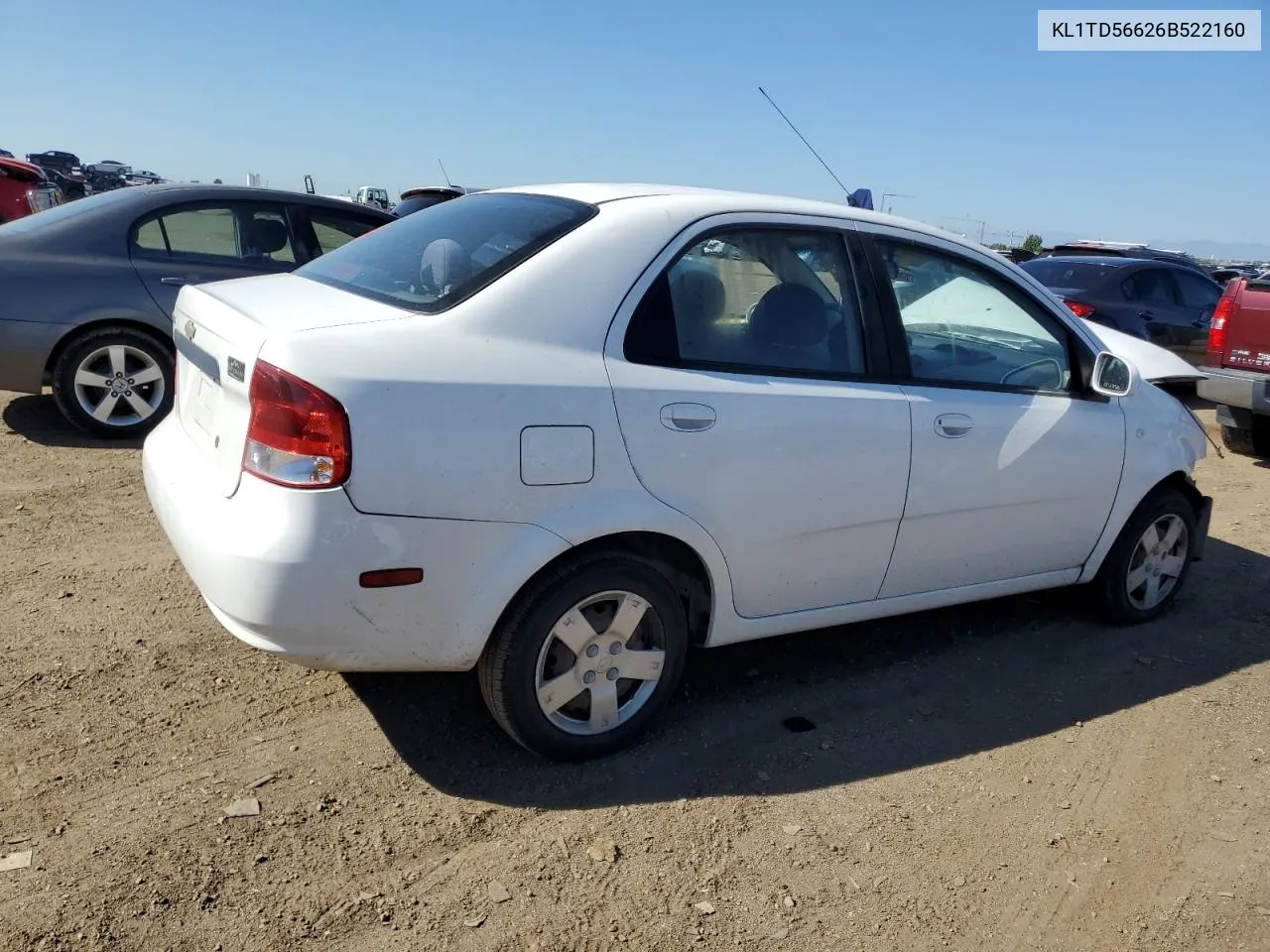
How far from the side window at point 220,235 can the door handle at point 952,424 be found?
506 cm

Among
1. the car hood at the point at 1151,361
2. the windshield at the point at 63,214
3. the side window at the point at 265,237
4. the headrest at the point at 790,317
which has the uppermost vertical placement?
the windshield at the point at 63,214

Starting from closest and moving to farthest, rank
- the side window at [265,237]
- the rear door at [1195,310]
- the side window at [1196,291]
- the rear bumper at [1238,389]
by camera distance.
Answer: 1. the side window at [265,237]
2. the rear bumper at [1238,389]
3. the rear door at [1195,310]
4. the side window at [1196,291]

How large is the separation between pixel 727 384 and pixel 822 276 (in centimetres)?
69

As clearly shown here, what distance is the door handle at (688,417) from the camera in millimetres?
3093

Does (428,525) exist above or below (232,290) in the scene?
below

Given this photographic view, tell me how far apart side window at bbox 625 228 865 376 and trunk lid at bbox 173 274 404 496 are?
32.7 inches

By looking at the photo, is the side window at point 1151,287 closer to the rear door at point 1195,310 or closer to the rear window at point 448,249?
the rear door at point 1195,310

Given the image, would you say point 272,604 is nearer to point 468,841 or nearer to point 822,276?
point 468,841

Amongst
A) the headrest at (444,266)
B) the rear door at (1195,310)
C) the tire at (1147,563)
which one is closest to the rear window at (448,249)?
the headrest at (444,266)

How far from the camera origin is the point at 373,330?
283cm

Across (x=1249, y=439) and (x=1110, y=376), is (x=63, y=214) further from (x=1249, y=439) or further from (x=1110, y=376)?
(x=1249, y=439)

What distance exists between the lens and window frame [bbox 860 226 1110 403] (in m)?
Result: 3.72

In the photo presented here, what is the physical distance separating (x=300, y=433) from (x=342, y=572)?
37 centimetres

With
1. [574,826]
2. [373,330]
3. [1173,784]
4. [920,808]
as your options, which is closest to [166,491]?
[373,330]
